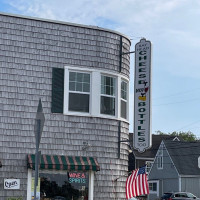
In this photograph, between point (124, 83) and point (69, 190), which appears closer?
point (69, 190)

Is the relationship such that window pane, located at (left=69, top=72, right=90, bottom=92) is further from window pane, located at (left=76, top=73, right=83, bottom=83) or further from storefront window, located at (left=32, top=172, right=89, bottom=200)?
storefront window, located at (left=32, top=172, right=89, bottom=200)

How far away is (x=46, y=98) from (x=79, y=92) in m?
1.20

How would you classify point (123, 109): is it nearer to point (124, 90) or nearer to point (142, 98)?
point (124, 90)

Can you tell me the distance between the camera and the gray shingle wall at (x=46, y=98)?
51.6ft

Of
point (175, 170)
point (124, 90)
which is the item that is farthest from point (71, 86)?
point (175, 170)

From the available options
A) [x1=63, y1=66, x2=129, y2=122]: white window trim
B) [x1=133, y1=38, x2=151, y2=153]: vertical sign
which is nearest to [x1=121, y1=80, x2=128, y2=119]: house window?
[x1=63, y1=66, x2=129, y2=122]: white window trim

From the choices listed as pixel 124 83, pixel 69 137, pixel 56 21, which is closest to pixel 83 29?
pixel 56 21

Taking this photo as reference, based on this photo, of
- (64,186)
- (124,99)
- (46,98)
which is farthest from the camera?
(124,99)

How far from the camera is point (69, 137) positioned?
647 inches

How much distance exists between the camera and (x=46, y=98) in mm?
16266

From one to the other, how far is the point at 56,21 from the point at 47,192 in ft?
18.2

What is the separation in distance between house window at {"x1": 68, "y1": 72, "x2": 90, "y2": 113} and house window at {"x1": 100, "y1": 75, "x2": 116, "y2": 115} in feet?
1.80

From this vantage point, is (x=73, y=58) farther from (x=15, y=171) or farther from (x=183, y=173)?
(x=183, y=173)

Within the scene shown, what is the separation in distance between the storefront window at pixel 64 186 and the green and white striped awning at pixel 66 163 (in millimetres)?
443
